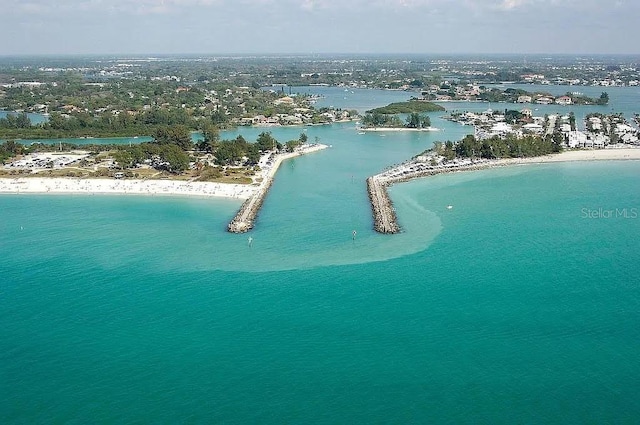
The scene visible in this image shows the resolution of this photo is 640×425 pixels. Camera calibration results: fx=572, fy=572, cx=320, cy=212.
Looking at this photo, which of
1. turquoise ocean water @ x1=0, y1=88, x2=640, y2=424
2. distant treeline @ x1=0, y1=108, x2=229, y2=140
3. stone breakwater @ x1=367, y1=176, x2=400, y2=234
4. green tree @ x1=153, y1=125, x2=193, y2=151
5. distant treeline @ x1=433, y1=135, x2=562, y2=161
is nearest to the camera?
turquoise ocean water @ x1=0, y1=88, x2=640, y2=424

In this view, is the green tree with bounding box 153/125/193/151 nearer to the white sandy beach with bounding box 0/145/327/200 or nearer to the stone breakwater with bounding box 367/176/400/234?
→ the white sandy beach with bounding box 0/145/327/200

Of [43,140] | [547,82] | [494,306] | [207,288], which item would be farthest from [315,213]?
[547,82]

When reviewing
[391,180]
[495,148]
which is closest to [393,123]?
[495,148]

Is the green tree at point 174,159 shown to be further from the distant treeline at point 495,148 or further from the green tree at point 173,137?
the distant treeline at point 495,148

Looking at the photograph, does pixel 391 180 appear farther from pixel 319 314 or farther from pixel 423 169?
pixel 319 314

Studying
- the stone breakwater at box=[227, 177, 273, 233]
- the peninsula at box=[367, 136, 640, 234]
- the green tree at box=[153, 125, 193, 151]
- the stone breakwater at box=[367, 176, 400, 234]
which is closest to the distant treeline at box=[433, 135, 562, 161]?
the peninsula at box=[367, 136, 640, 234]
